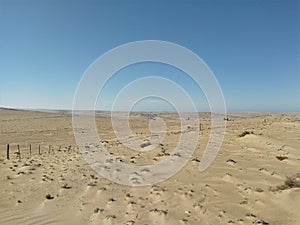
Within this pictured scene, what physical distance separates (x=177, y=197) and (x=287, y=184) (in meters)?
3.87

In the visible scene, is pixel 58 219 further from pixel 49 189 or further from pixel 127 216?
pixel 49 189

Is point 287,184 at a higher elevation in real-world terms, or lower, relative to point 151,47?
lower

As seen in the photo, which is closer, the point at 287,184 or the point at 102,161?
the point at 287,184

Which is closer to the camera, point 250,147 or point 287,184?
point 287,184

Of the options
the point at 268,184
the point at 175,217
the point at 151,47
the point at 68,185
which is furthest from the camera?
the point at 151,47

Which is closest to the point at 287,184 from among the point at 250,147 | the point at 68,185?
the point at 68,185

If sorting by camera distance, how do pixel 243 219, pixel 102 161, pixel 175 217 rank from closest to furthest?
1. pixel 243 219
2. pixel 175 217
3. pixel 102 161

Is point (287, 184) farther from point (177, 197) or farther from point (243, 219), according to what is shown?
point (177, 197)

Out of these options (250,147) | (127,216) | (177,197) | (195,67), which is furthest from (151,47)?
(250,147)

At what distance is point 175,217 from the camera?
8.12m

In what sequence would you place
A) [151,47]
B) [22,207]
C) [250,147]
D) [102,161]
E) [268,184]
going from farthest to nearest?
[250,147], [102,161], [151,47], [268,184], [22,207]

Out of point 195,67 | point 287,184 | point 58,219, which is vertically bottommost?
point 58,219

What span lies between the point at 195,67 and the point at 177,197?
5.41 m

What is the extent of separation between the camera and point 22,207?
948 centimetres
